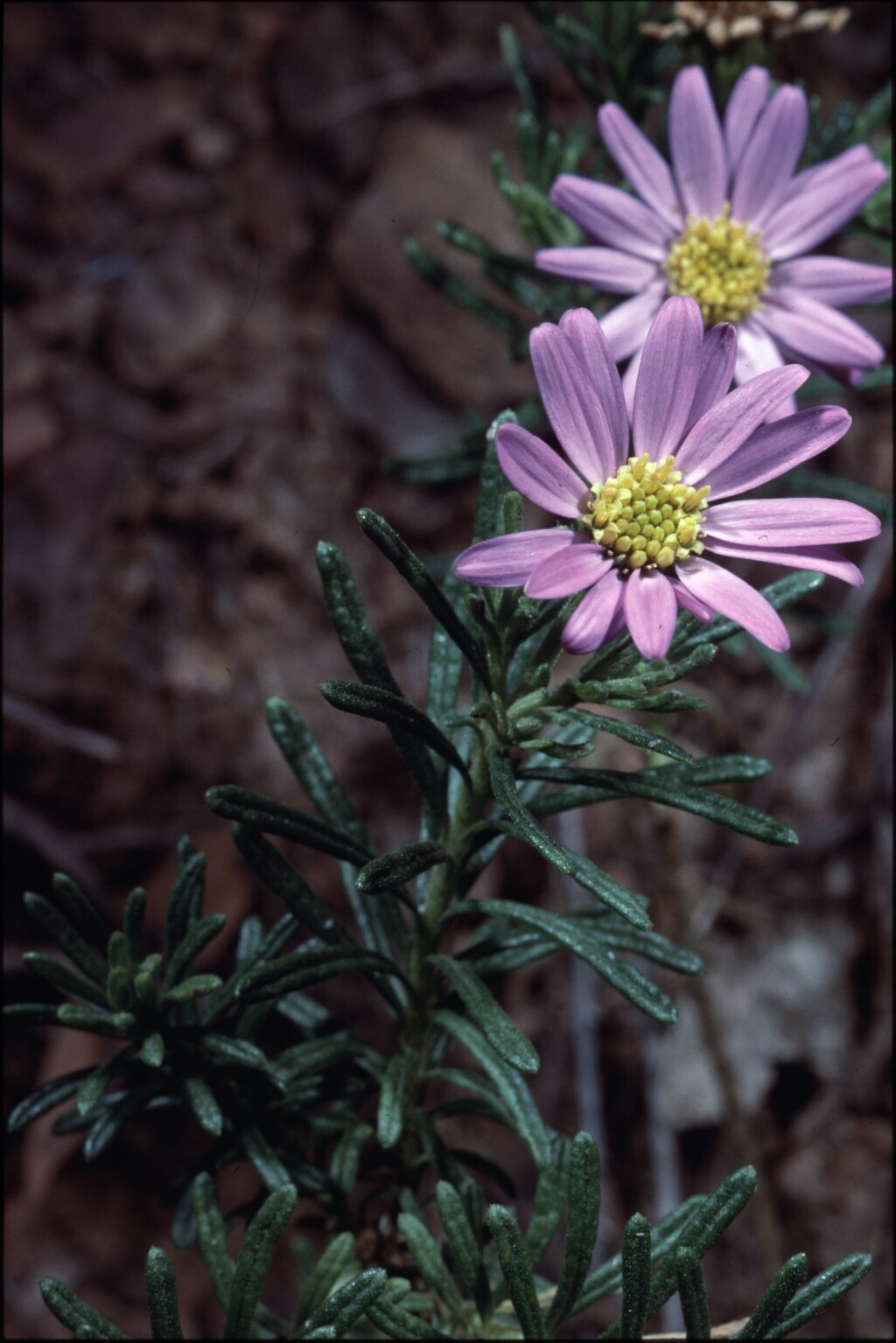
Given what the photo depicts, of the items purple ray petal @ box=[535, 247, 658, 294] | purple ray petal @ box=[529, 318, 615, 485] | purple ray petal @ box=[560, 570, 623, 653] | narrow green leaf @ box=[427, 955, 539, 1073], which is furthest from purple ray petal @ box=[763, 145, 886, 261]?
narrow green leaf @ box=[427, 955, 539, 1073]

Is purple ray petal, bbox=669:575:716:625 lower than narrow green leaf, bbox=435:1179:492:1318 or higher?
higher

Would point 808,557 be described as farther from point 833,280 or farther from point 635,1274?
point 833,280

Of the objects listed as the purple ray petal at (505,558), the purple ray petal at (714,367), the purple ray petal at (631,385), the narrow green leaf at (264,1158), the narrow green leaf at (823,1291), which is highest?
the purple ray petal at (631,385)

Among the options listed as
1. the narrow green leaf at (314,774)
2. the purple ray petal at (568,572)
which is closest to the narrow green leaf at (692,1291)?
the narrow green leaf at (314,774)

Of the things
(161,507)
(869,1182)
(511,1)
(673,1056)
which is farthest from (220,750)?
(511,1)

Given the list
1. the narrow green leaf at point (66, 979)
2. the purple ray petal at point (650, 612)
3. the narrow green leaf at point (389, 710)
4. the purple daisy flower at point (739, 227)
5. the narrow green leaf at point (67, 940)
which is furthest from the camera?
the purple daisy flower at point (739, 227)

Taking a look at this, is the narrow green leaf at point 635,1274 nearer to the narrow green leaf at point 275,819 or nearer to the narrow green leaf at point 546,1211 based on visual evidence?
the narrow green leaf at point 546,1211

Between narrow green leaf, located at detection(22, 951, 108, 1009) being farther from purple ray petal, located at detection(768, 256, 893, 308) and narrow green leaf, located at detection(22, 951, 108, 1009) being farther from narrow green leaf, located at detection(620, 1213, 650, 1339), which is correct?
purple ray petal, located at detection(768, 256, 893, 308)
